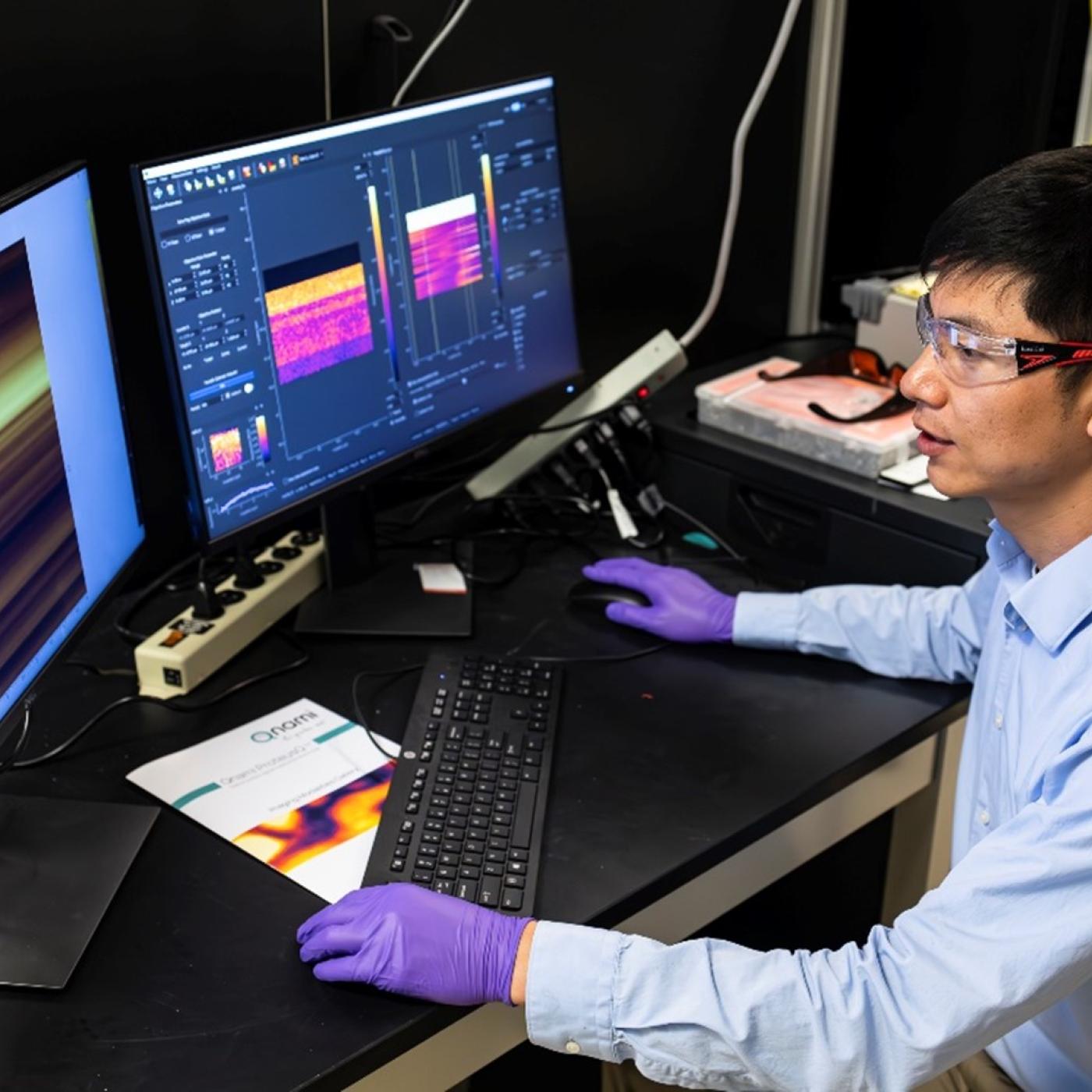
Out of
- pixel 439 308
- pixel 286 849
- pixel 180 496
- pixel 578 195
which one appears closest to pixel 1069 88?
pixel 578 195

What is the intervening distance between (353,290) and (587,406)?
0.47m

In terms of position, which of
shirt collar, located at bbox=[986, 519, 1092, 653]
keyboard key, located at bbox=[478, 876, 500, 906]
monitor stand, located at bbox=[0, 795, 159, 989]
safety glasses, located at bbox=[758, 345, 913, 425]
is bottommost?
keyboard key, located at bbox=[478, 876, 500, 906]

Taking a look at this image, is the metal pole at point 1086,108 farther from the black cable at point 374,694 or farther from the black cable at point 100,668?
the black cable at point 100,668

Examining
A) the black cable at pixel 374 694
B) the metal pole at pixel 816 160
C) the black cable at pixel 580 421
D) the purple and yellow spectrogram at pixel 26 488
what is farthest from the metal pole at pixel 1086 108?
the purple and yellow spectrogram at pixel 26 488

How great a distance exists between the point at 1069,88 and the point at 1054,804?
3.89 ft

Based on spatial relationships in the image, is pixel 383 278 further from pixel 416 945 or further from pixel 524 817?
pixel 416 945

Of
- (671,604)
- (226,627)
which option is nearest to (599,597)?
(671,604)

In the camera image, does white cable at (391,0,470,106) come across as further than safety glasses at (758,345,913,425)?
No

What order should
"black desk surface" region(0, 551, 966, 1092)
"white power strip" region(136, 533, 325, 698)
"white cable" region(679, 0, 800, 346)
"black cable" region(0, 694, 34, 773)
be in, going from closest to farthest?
"black desk surface" region(0, 551, 966, 1092), "black cable" region(0, 694, 34, 773), "white power strip" region(136, 533, 325, 698), "white cable" region(679, 0, 800, 346)

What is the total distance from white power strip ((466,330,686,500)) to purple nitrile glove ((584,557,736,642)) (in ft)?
0.73

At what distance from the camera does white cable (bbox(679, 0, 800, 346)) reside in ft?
6.33

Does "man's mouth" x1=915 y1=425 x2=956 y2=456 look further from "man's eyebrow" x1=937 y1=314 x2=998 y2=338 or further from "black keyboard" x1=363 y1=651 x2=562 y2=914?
"black keyboard" x1=363 y1=651 x2=562 y2=914

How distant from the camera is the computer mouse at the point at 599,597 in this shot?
5.10 feet

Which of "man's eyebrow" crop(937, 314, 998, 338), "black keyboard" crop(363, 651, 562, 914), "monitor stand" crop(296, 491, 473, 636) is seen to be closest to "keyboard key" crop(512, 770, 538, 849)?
"black keyboard" crop(363, 651, 562, 914)
